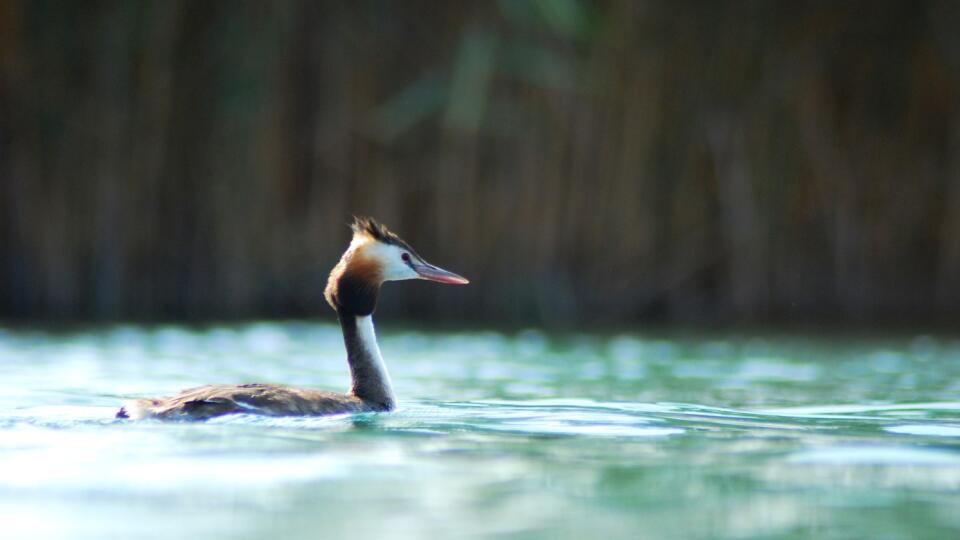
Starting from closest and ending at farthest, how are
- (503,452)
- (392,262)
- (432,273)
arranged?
1. (503,452)
2. (392,262)
3. (432,273)

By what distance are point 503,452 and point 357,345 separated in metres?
1.67

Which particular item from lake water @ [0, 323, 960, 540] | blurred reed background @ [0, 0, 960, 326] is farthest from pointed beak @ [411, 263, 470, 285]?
blurred reed background @ [0, 0, 960, 326]

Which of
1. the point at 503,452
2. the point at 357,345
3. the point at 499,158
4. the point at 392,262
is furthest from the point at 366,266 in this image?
the point at 499,158

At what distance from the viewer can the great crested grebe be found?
19.4 ft

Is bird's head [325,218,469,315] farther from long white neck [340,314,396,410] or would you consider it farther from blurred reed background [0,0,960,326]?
blurred reed background [0,0,960,326]

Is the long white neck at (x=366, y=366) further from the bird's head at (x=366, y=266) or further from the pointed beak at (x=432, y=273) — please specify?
the pointed beak at (x=432, y=273)

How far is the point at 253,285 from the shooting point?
39.9ft

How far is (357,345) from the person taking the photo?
21.9ft

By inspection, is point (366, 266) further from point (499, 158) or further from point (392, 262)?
point (499, 158)

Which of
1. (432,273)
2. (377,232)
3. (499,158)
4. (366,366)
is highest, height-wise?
(499,158)

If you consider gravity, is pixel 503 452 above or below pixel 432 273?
below

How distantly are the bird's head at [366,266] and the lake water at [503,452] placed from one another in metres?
0.52

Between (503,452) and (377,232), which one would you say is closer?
(503,452)

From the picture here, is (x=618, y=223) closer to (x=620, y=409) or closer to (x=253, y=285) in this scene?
(x=253, y=285)
